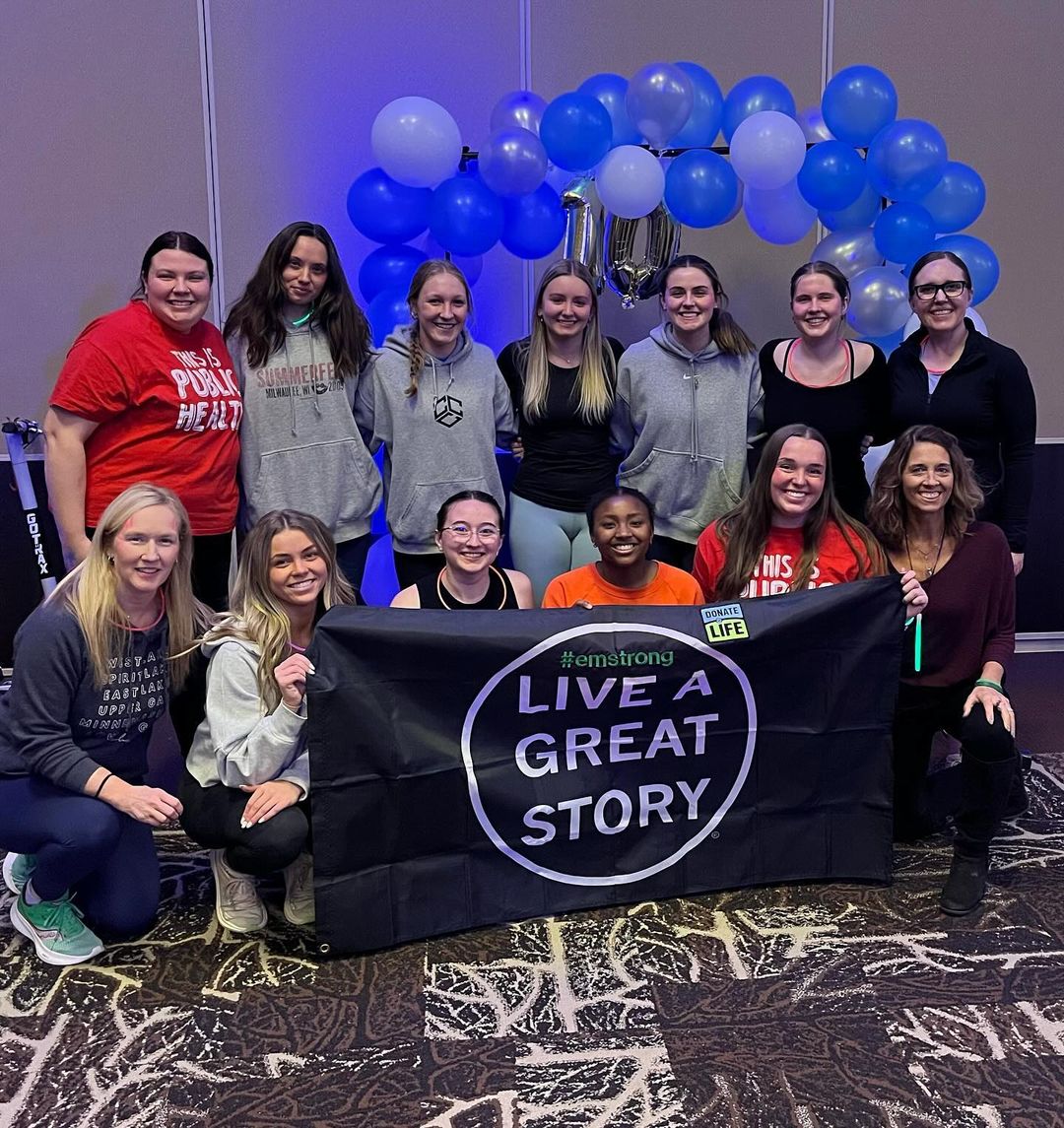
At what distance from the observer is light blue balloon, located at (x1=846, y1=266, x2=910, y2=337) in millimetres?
3902

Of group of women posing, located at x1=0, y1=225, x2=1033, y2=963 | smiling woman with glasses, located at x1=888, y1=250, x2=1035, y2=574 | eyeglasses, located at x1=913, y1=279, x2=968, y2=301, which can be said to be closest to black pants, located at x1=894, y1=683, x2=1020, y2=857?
group of women posing, located at x1=0, y1=225, x2=1033, y2=963

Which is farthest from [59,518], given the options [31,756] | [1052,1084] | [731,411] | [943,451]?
[1052,1084]

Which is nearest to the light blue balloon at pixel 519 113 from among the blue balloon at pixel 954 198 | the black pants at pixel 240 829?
the blue balloon at pixel 954 198

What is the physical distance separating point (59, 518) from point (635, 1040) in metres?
2.02

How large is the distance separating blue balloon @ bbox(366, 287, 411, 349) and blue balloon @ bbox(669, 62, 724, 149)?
107cm

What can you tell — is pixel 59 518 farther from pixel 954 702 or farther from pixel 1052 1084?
pixel 1052 1084

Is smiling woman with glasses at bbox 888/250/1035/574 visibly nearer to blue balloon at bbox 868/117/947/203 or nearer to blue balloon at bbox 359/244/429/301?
blue balloon at bbox 868/117/947/203

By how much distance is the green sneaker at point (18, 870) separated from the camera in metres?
2.75

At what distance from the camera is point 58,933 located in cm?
267

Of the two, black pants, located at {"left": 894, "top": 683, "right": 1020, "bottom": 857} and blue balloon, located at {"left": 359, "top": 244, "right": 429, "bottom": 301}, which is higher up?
blue balloon, located at {"left": 359, "top": 244, "right": 429, "bottom": 301}

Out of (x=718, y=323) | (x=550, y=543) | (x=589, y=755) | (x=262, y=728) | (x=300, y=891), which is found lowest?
(x=300, y=891)

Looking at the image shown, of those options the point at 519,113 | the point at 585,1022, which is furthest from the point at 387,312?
the point at 585,1022

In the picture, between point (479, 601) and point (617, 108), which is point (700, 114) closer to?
point (617, 108)

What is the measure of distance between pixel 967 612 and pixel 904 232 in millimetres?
1460
